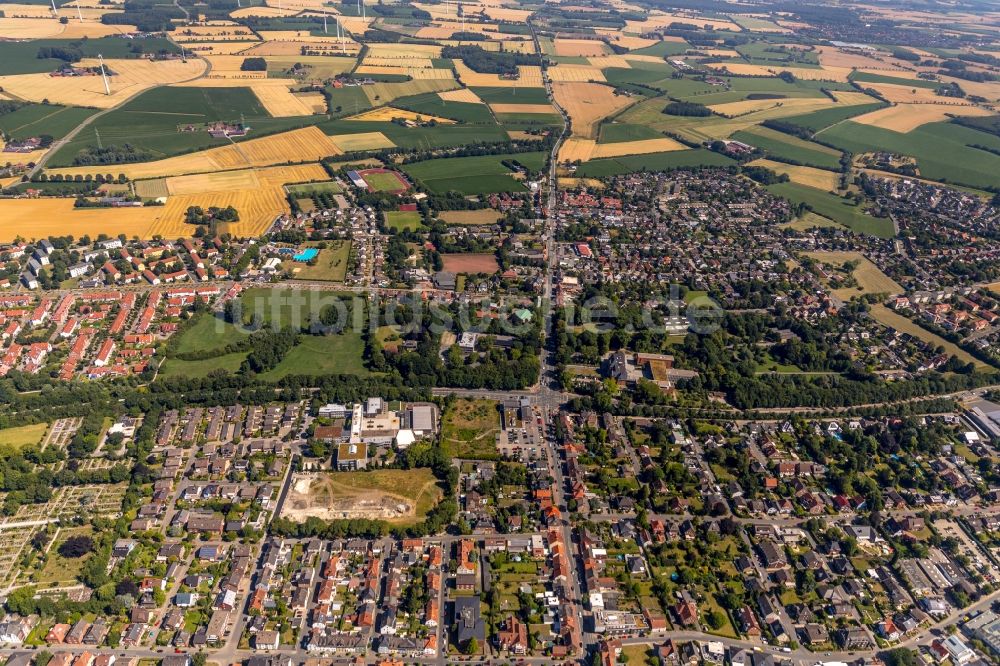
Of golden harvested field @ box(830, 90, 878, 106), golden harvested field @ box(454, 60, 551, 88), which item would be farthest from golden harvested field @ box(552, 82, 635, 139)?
golden harvested field @ box(830, 90, 878, 106)

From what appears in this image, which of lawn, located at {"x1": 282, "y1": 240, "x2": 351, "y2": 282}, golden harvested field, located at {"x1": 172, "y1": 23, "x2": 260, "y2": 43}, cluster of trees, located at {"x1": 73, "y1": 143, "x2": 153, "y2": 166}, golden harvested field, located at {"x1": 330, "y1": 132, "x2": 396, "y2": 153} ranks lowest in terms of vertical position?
lawn, located at {"x1": 282, "y1": 240, "x2": 351, "y2": 282}

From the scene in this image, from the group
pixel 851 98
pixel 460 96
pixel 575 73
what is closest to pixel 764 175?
pixel 460 96

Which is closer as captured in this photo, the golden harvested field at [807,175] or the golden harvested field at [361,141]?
the golden harvested field at [807,175]

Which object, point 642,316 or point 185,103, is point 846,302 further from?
point 185,103

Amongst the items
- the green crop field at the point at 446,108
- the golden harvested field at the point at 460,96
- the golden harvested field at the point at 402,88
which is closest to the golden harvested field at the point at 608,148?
the green crop field at the point at 446,108

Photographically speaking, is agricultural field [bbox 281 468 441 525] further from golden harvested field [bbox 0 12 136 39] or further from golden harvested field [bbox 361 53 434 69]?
golden harvested field [bbox 0 12 136 39]

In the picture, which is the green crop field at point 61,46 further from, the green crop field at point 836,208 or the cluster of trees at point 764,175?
the green crop field at point 836,208
